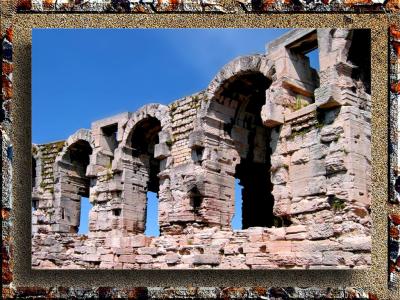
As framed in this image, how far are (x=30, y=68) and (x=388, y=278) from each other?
3587mm

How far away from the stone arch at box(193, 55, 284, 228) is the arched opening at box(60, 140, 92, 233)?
16.4 ft

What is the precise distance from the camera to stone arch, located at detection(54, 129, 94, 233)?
16547 mm

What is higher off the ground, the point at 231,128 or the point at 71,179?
the point at 231,128

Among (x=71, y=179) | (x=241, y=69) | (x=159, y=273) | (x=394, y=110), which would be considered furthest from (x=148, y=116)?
(x=394, y=110)

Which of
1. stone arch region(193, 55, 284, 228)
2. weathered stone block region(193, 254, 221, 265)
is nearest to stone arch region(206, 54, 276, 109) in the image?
stone arch region(193, 55, 284, 228)

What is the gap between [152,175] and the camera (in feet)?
53.0

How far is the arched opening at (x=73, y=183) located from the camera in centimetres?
1666

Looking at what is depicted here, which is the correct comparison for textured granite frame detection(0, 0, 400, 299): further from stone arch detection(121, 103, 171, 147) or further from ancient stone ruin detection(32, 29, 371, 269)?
stone arch detection(121, 103, 171, 147)

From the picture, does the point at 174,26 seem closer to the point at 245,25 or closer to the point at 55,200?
the point at 245,25

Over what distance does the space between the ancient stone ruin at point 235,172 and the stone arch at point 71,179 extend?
0.03 m

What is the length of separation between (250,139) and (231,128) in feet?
2.03

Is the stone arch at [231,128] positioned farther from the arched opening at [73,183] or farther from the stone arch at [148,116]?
the arched opening at [73,183]

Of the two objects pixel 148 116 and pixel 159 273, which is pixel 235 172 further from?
pixel 159 273

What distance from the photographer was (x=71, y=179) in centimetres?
1698
